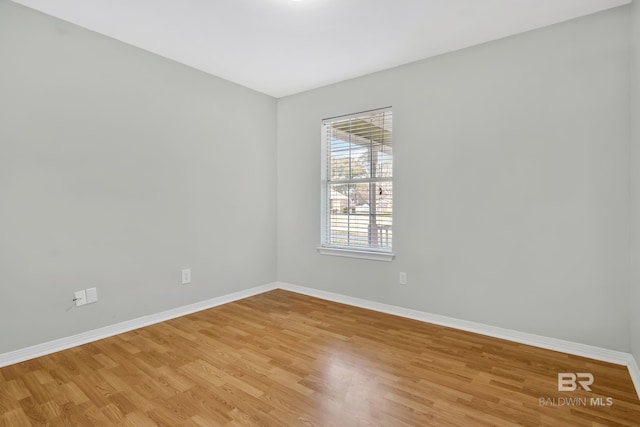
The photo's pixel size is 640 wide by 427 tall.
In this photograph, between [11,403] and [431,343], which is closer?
[11,403]

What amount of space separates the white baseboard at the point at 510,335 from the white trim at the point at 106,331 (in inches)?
48.4

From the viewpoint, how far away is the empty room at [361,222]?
1968mm

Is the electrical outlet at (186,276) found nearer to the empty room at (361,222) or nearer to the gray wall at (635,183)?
the empty room at (361,222)

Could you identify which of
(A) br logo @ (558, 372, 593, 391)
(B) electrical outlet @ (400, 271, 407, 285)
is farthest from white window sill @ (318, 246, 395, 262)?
(A) br logo @ (558, 372, 593, 391)

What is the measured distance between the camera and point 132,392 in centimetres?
192

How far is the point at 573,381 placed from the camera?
2033 millimetres

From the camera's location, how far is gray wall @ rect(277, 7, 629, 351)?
230 centimetres

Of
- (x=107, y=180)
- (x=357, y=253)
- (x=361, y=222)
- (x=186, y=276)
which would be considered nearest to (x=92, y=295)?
(x=186, y=276)

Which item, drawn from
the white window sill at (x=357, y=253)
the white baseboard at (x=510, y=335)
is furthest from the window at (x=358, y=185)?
the white baseboard at (x=510, y=335)

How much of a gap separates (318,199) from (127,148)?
2016 millimetres

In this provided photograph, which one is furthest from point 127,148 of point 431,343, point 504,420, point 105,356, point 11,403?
point 504,420

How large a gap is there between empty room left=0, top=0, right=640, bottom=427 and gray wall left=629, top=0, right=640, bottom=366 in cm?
3

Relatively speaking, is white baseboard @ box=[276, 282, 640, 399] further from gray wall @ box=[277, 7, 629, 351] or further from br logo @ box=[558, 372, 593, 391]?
br logo @ box=[558, 372, 593, 391]

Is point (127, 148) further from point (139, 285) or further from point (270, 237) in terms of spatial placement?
point (270, 237)
